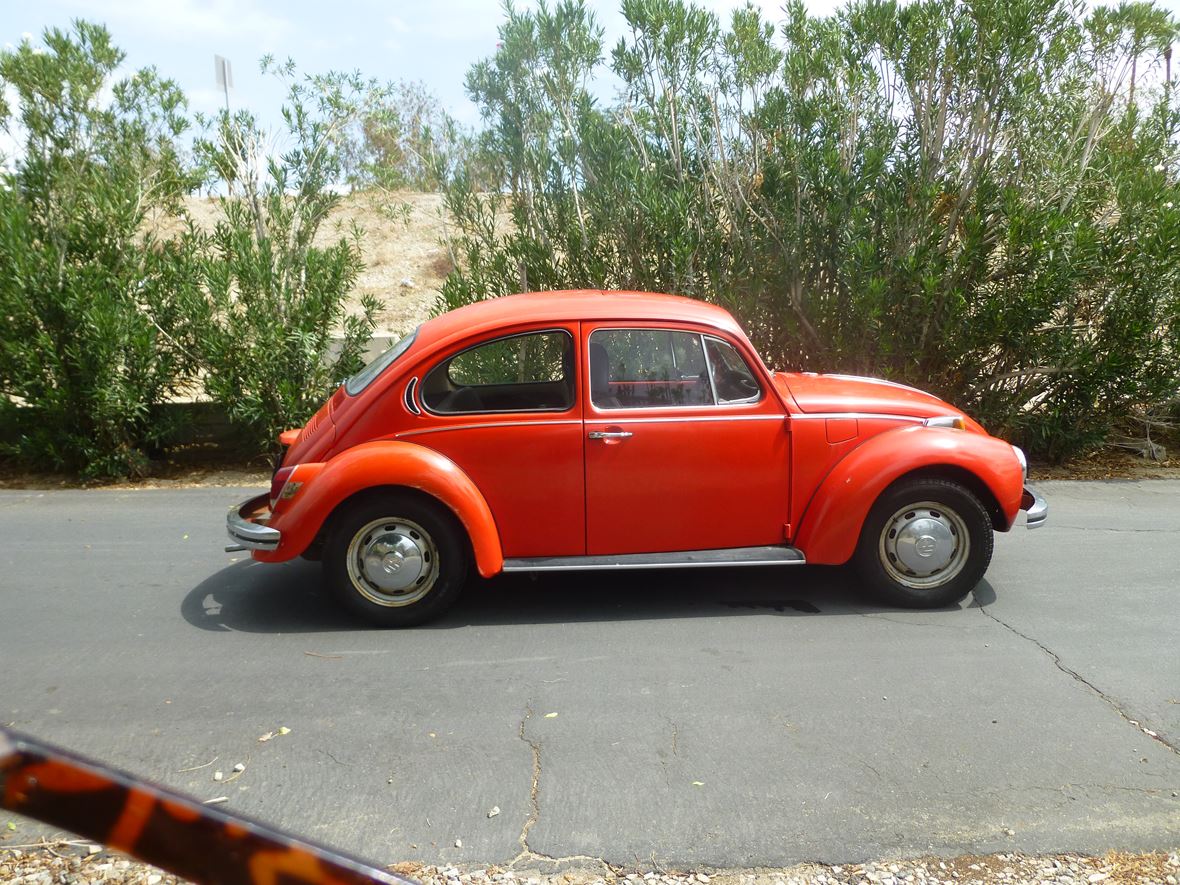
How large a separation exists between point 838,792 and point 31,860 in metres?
2.75

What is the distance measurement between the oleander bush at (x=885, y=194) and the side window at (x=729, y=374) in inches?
141

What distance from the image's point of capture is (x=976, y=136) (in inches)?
364

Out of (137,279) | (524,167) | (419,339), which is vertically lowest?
(419,339)

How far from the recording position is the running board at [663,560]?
5.27 metres

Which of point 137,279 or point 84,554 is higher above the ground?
point 137,279

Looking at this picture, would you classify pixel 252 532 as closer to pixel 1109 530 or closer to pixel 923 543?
pixel 923 543

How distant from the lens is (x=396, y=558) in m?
5.20

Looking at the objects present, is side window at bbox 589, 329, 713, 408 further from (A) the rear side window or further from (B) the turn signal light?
(B) the turn signal light

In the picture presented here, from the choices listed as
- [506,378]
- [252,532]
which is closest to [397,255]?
[506,378]

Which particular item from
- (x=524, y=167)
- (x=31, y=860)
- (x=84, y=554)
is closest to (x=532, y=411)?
(x=31, y=860)

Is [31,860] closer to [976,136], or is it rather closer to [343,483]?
[343,483]

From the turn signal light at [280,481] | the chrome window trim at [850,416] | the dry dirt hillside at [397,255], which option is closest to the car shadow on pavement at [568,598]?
the turn signal light at [280,481]

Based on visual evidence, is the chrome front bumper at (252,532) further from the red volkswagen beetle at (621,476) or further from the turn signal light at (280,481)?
the turn signal light at (280,481)

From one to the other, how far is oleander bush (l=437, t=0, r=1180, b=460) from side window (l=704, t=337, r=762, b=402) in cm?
358
